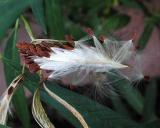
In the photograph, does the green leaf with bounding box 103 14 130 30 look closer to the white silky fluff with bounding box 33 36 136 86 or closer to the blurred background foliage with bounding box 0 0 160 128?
the blurred background foliage with bounding box 0 0 160 128

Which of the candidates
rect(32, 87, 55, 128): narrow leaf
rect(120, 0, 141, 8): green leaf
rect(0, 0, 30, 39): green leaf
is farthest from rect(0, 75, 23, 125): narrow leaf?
rect(120, 0, 141, 8): green leaf

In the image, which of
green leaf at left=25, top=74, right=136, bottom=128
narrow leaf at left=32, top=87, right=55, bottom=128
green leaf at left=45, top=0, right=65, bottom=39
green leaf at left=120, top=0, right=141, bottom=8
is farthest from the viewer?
green leaf at left=120, top=0, right=141, bottom=8

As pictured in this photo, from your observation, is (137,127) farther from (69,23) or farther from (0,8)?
(69,23)

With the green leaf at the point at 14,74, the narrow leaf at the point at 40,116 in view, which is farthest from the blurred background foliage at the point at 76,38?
the narrow leaf at the point at 40,116

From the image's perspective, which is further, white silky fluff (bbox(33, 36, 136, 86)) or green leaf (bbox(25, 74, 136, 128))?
green leaf (bbox(25, 74, 136, 128))

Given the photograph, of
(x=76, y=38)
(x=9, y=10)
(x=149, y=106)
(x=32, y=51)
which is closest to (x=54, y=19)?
(x=76, y=38)

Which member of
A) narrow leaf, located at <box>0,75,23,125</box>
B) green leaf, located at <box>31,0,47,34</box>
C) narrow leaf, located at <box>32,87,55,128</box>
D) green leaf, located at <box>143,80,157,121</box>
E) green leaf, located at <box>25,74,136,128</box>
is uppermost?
green leaf, located at <box>31,0,47,34</box>
